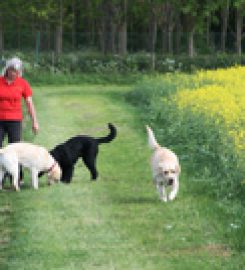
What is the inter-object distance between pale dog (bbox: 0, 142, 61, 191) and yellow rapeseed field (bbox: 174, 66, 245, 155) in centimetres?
263

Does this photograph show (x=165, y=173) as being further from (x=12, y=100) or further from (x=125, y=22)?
(x=125, y=22)

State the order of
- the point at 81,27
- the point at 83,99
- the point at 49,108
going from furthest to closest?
the point at 81,27
the point at 83,99
the point at 49,108

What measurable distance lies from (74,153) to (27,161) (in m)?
1.08

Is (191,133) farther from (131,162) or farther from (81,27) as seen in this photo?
(81,27)

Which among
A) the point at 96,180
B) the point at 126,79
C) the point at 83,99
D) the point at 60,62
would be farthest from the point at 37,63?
the point at 96,180

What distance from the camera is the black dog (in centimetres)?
1675

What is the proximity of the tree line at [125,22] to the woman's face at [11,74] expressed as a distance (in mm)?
36153

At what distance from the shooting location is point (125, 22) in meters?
61.0

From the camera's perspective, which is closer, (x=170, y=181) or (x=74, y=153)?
(x=170, y=181)

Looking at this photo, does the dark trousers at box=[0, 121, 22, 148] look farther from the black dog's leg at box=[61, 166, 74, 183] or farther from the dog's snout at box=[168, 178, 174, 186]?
the dog's snout at box=[168, 178, 174, 186]

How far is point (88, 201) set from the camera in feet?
49.5

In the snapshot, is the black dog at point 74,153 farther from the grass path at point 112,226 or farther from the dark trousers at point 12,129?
the dark trousers at point 12,129

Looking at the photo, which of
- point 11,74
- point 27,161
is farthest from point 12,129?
point 27,161

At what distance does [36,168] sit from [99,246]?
13.2 feet
